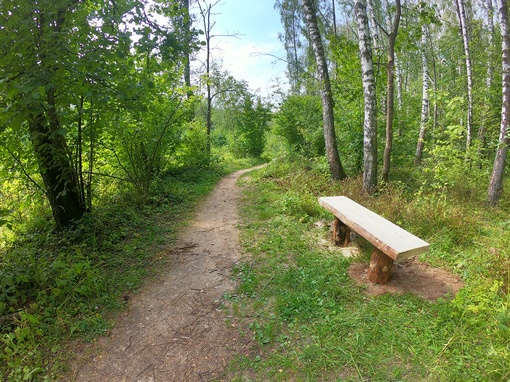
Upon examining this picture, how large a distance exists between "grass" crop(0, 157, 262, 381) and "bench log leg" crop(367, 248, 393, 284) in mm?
2668

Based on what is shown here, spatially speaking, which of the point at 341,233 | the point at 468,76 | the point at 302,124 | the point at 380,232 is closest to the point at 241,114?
the point at 302,124

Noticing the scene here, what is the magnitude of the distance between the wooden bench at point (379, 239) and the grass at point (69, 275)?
8.38 feet

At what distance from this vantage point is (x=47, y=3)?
304cm

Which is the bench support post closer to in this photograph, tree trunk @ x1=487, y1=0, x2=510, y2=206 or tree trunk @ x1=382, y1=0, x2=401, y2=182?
tree trunk @ x1=382, y1=0, x2=401, y2=182

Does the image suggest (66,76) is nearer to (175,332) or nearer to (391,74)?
(175,332)

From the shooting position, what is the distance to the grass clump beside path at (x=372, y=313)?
2250 millimetres

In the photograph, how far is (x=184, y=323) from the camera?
2914mm

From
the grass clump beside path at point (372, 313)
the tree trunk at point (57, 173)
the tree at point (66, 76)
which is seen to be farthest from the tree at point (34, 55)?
the grass clump beside path at point (372, 313)

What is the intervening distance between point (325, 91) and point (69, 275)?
21.0 ft

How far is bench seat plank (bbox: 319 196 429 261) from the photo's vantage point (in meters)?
2.86

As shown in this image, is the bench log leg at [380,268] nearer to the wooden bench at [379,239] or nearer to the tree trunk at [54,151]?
the wooden bench at [379,239]

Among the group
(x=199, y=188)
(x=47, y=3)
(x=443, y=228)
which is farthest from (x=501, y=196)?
(x=47, y=3)

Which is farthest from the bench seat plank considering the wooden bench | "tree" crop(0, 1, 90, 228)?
"tree" crop(0, 1, 90, 228)

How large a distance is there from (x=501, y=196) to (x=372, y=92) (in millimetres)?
3748
